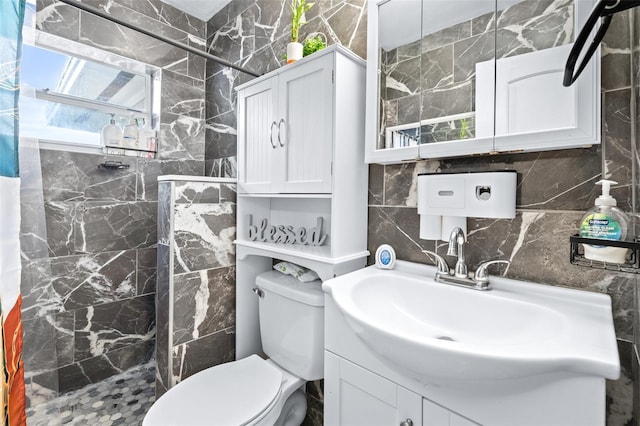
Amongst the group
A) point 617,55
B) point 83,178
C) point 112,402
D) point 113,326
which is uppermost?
Result: point 617,55

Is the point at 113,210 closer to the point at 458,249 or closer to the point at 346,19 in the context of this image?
the point at 346,19

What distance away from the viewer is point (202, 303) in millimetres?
1613

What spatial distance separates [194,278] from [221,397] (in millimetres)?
615

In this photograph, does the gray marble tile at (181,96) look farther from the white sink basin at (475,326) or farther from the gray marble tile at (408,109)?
the white sink basin at (475,326)

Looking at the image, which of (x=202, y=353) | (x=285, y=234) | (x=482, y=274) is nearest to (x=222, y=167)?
Answer: (x=285, y=234)

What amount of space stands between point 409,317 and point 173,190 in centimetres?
124

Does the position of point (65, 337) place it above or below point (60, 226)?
below

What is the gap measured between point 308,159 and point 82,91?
1.72 meters

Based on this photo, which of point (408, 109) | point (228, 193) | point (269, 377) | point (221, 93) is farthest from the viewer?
point (221, 93)

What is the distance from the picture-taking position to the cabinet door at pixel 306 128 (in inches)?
49.6

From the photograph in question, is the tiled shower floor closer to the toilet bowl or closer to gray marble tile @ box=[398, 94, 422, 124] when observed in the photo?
the toilet bowl

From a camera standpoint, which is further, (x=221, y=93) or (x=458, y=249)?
(x=221, y=93)

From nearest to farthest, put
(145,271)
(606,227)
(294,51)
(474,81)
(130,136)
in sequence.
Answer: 1. (606,227)
2. (474,81)
3. (294,51)
4. (130,136)
5. (145,271)

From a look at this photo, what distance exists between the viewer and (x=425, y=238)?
117cm
